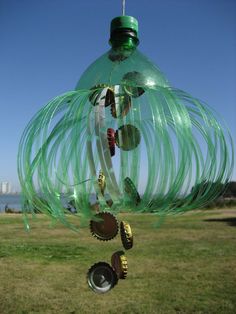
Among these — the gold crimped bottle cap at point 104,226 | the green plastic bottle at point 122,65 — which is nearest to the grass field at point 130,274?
the gold crimped bottle cap at point 104,226

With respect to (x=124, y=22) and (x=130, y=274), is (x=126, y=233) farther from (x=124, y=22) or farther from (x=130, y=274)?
(x=130, y=274)

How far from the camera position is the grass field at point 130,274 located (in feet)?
31.8

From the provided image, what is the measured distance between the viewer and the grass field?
381 inches

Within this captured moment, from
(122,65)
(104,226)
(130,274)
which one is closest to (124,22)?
(122,65)

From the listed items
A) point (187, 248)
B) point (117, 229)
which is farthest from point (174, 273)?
point (117, 229)

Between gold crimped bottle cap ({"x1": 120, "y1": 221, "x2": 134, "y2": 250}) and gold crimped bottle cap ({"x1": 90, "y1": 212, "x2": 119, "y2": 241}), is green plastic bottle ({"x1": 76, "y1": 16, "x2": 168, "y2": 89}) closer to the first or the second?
gold crimped bottle cap ({"x1": 90, "y1": 212, "x2": 119, "y2": 241})

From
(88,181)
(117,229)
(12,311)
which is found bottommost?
(12,311)

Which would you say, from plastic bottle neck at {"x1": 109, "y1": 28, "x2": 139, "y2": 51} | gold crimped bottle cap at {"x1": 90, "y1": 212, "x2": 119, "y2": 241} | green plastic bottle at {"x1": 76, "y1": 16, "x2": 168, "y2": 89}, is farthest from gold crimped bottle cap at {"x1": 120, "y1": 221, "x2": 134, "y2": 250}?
plastic bottle neck at {"x1": 109, "y1": 28, "x2": 139, "y2": 51}

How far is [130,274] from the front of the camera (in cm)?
1268

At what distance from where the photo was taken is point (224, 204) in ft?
128

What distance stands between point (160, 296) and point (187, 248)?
7040mm

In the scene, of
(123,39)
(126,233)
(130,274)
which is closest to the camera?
(126,233)

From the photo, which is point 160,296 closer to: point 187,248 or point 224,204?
point 187,248

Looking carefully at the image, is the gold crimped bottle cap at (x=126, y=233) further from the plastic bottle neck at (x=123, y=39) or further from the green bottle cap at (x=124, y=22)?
the green bottle cap at (x=124, y=22)
